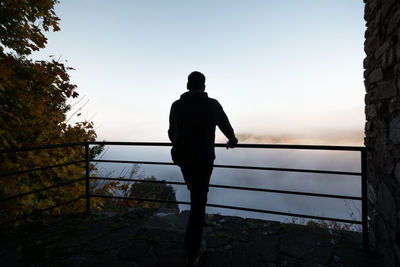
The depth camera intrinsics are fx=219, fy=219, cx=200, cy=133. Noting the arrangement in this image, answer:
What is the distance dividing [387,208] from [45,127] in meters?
5.05

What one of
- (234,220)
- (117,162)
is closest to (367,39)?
(234,220)

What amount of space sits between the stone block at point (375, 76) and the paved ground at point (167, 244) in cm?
187

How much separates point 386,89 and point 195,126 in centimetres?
176

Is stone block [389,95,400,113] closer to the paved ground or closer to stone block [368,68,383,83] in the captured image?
stone block [368,68,383,83]

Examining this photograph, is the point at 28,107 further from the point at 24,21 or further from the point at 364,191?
the point at 364,191

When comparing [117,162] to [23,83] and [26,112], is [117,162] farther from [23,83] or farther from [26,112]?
[23,83]

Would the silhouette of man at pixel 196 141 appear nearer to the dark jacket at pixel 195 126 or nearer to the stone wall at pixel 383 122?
the dark jacket at pixel 195 126

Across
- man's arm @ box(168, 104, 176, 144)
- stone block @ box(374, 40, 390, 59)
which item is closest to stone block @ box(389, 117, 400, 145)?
stone block @ box(374, 40, 390, 59)

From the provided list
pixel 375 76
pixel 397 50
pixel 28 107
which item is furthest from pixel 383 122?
pixel 28 107

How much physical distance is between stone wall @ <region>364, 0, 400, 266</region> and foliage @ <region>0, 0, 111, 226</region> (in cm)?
416

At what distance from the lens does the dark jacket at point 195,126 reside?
1927mm

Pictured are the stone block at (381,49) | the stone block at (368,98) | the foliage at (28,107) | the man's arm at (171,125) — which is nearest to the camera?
the stone block at (381,49)

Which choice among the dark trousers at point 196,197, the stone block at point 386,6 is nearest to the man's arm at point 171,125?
the dark trousers at point 196,197

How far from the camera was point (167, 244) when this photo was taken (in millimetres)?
2582
